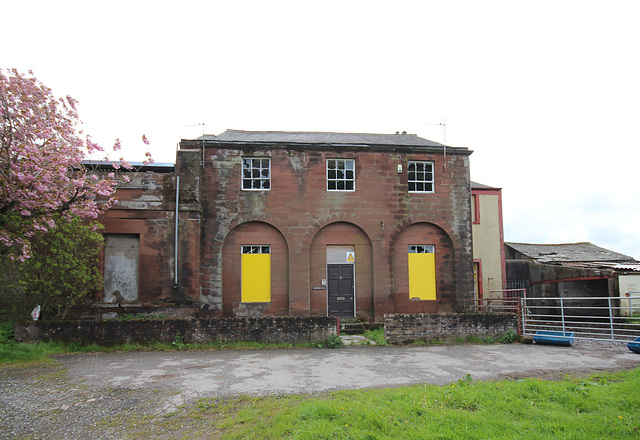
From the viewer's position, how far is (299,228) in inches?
662

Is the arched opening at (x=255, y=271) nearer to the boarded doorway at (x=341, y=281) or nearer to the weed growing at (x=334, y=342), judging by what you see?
the boarded doorway at (x=341, y=281)

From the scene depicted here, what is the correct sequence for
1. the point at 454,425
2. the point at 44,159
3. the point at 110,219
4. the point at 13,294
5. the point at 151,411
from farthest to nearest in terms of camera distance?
the point at 110,219
the point at 13,294
the point at 44,159
the point at 151,411
the point at 454,425

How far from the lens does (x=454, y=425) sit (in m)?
5.11

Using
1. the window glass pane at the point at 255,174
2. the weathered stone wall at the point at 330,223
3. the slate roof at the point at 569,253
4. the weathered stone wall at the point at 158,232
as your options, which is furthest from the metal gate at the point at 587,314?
the weathered stone wall at the point at 158,232

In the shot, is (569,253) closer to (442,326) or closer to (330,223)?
(330,223)

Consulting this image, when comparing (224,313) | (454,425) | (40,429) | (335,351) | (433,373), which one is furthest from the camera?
(224,313)

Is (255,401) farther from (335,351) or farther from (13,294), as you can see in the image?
(13,294)

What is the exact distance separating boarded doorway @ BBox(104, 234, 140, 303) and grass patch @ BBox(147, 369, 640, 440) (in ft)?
31.1

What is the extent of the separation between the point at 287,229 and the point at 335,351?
6283mm

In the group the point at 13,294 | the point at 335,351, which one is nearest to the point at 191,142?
the point at 13,294

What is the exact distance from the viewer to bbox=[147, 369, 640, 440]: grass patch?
4.96 metres

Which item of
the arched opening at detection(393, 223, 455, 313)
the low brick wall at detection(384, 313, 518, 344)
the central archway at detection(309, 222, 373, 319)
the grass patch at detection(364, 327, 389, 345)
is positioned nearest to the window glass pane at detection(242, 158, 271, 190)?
the central archway at detection(309, 222, 373, 319)

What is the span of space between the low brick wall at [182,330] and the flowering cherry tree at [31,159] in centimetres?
211

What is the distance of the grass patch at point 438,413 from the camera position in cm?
496
